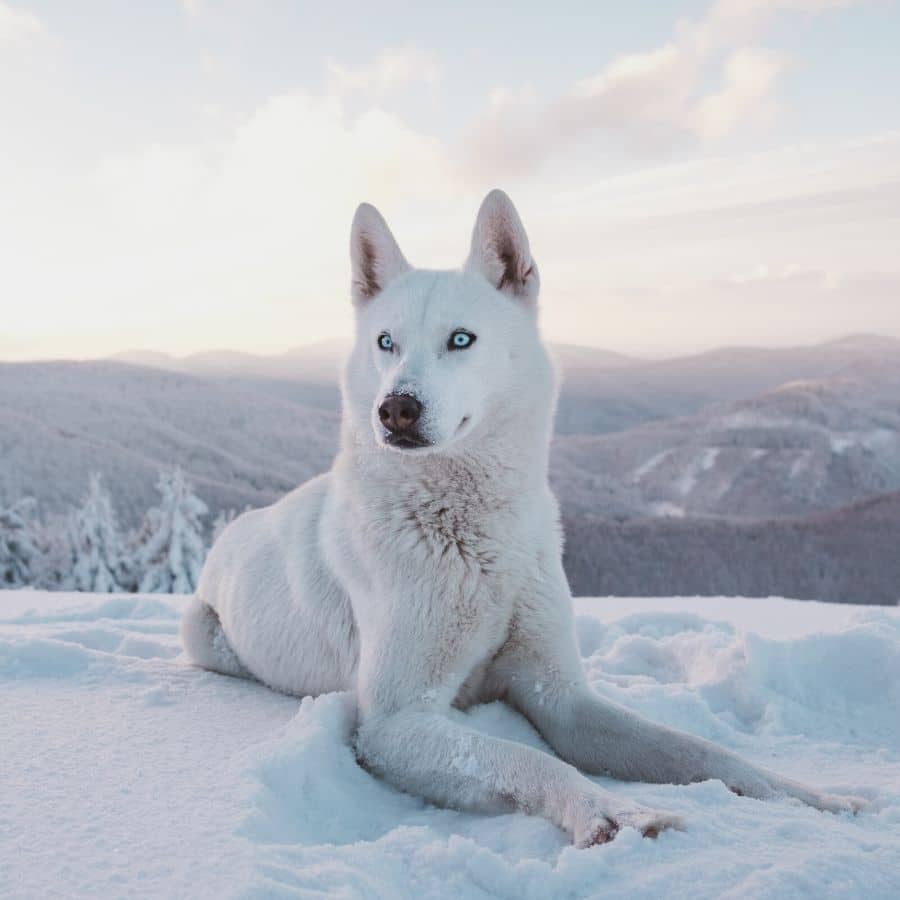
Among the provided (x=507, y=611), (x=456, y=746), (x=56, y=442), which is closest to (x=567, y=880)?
(x=456, y=746)

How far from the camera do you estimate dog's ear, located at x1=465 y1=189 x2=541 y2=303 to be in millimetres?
3918

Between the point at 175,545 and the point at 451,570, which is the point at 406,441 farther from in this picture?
the point at 175,545

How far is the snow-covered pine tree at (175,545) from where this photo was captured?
74.0 ft

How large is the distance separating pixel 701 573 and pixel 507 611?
79.1 ft

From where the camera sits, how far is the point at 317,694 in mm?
3963

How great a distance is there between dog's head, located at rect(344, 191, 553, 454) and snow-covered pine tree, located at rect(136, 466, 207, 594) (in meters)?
19.5

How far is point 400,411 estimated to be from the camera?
3166 millimetres

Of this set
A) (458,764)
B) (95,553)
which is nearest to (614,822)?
(458,764)

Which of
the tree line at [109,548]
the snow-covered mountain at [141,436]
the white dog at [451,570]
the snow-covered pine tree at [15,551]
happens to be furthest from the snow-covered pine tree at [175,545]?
the white dog at [451,570]

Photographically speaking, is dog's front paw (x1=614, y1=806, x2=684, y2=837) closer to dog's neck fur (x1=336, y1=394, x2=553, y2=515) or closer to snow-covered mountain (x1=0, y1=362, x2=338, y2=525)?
dog's neck fur (x1=336, y1=394, x2=553, y2=515)

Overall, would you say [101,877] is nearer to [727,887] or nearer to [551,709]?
[727,887]

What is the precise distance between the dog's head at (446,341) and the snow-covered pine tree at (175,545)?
19532 millimetres

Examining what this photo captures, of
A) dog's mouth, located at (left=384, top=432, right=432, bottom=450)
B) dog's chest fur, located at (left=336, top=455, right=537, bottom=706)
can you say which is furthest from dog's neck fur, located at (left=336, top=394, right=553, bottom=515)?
dog's mouth, located at (left=384, top=432, right=432, bottom=450)

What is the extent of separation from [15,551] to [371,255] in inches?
944
